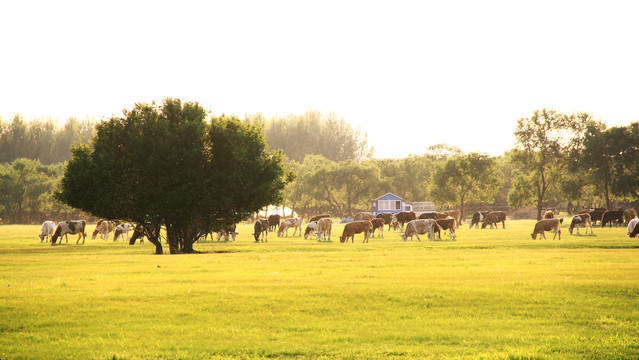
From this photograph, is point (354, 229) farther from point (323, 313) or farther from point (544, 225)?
point (323, 313)

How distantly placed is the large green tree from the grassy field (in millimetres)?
13959

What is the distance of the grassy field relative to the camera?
38.0 feet

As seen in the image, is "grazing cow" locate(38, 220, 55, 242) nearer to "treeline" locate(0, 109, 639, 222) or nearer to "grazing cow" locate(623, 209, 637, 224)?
"treeline" locate(0, 109, 639, 222)

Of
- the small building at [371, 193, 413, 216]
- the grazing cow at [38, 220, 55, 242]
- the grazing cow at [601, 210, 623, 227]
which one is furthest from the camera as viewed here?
the small building at [371, 193, 413, 216]

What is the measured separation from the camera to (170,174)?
124ft

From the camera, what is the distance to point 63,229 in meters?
52.1

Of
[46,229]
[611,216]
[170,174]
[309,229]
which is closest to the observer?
[170,174]

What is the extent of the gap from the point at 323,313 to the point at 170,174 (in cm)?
A: 2536

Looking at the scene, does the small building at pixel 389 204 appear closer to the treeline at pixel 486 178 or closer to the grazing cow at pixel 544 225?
the treeline at pixel 486 178

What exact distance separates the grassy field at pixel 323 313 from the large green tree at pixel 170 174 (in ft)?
45.8

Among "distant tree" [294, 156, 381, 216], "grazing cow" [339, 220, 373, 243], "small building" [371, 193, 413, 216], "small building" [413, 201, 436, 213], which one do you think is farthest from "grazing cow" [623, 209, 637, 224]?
"distant tree" [294, 156, 381, 216]

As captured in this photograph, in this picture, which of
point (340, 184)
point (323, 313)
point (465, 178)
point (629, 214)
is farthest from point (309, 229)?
point (340, 184)

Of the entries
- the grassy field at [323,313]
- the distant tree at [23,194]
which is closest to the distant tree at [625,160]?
the grassy field at [323,313]

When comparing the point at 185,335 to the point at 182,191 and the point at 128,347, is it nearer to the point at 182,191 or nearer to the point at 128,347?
the point at 128,347
